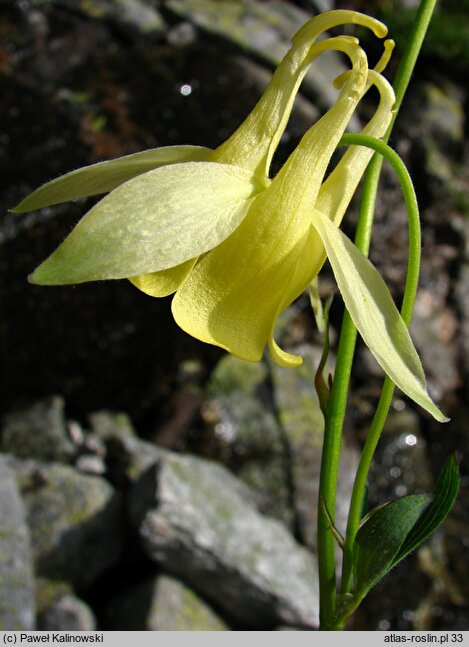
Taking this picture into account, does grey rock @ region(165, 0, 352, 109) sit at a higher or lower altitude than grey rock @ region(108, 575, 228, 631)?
higher

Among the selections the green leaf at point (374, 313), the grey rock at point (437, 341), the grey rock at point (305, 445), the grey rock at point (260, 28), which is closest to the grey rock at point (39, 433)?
the grey rock at point (305, 445)

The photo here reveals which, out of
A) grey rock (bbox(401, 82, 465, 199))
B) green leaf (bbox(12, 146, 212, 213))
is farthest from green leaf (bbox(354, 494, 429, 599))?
grey rock (bbox(401, 82, 465, 199))

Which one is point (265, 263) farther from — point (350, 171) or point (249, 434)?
point (249, 434)

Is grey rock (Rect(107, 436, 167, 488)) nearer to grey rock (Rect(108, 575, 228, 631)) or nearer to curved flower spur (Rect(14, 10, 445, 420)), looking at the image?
grey rock (Rect(108, 575, 228, 631))

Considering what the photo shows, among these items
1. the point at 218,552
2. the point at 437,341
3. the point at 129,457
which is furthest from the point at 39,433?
the point at 437,341

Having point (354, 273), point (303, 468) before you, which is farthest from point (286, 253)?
point (303, 468)

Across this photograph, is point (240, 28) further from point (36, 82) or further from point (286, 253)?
point (286, 253)
